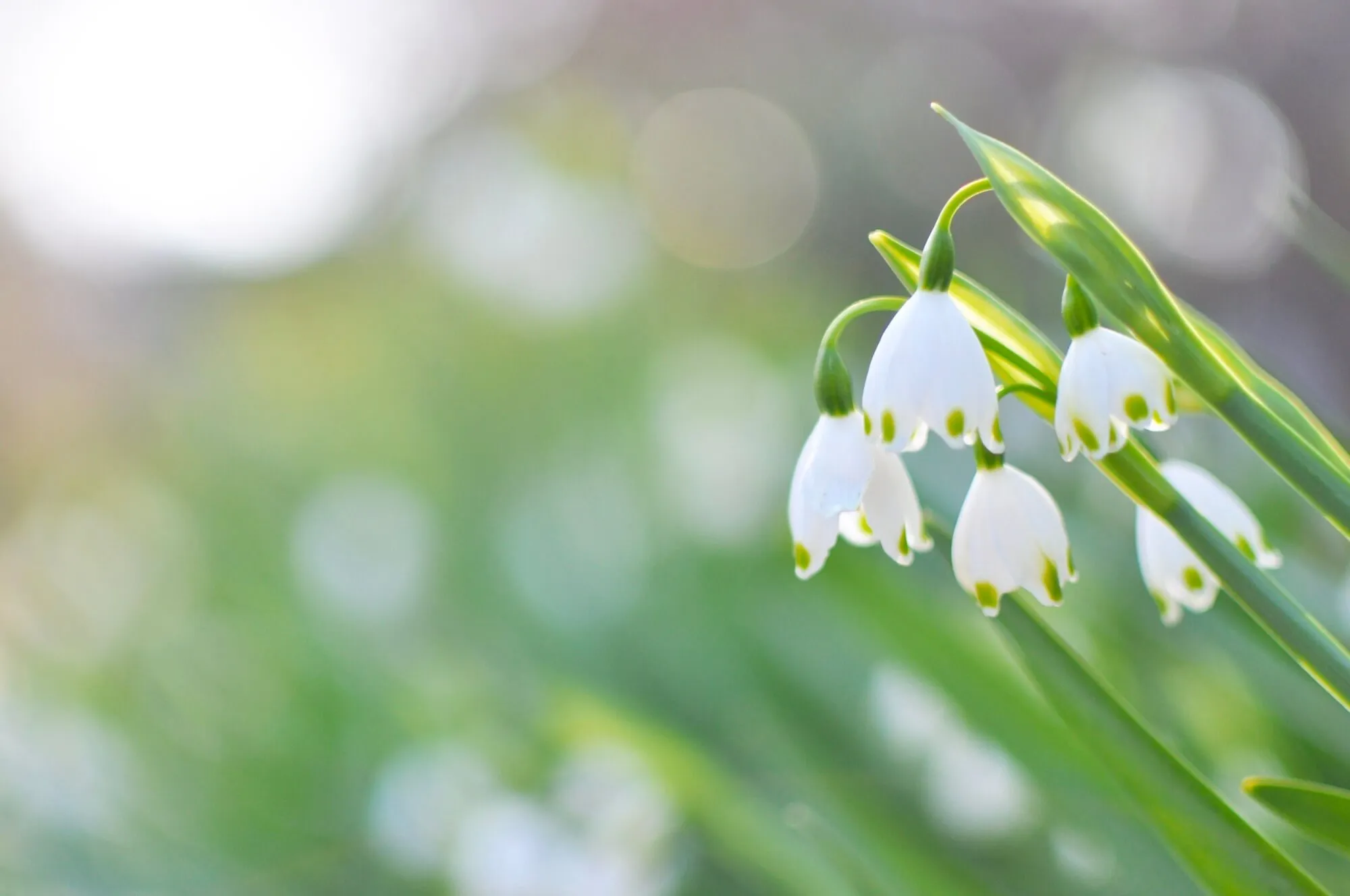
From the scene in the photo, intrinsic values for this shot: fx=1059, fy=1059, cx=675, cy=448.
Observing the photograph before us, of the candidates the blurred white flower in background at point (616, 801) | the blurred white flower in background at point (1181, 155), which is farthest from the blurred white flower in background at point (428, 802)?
the blurred white flower in background at point (1181, 155)

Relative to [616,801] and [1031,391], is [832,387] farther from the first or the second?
[616,801]

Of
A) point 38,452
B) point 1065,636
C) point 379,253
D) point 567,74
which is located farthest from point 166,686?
point 567,74

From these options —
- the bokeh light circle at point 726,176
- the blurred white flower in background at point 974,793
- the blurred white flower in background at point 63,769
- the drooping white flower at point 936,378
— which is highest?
the bokeh light circle at point 726,176

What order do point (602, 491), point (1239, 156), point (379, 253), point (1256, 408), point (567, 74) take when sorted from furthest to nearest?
point (567, 74) → point (1239, 156) → point (379, 253) → point (602, 491) → point (1256, 408)

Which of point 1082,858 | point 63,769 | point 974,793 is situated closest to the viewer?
point 1082,858

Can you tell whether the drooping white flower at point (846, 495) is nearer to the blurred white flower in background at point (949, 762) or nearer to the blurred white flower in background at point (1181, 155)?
the blurred white flower in background at point (949, 762)

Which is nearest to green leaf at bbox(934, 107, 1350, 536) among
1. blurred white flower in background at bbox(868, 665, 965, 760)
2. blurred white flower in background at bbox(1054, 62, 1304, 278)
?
blurred white flower in background at bbox(868, 665, 965, 760)

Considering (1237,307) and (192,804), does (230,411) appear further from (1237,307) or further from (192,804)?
(1237,307)

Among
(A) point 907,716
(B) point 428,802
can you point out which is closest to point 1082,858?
(A) point 907,716
